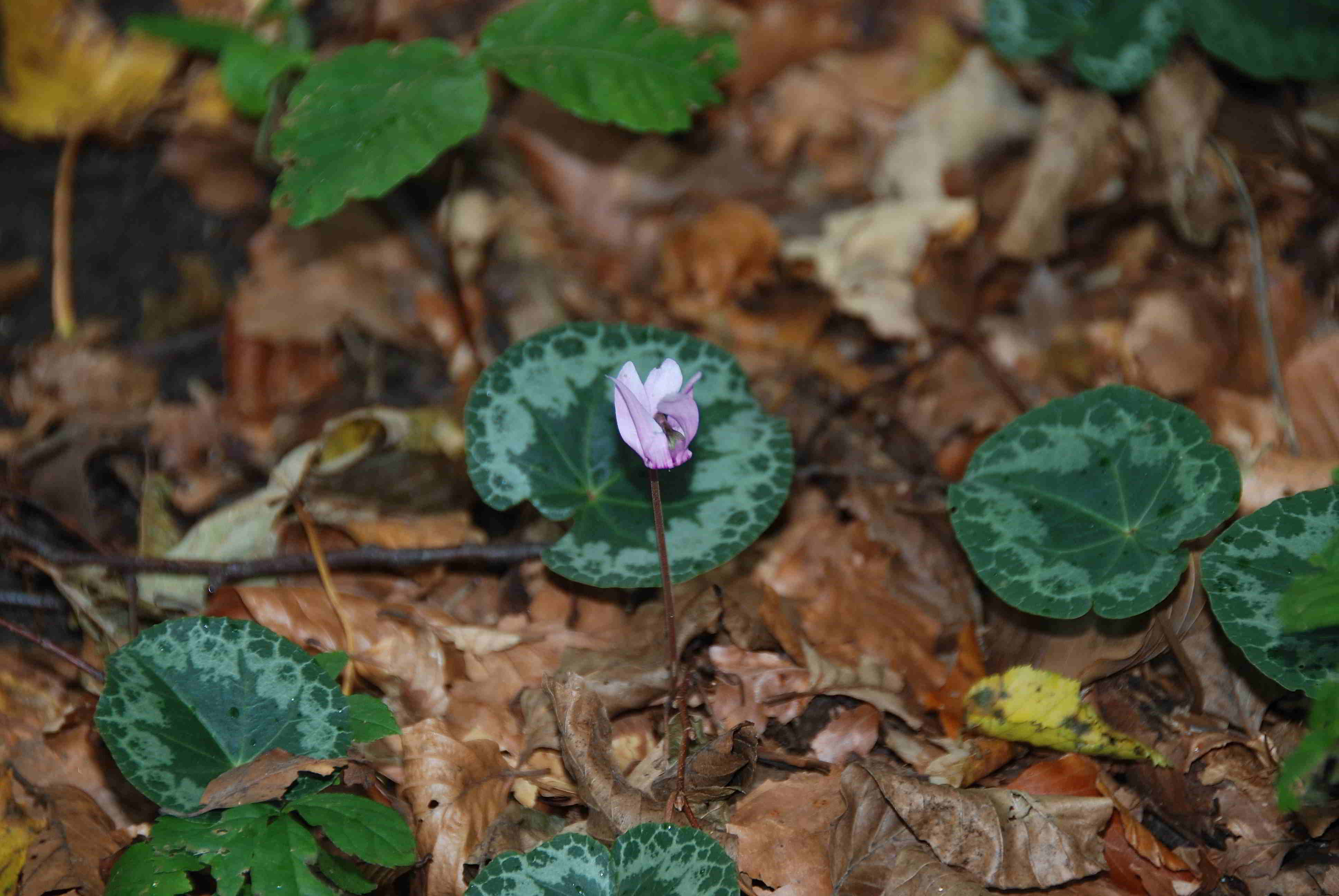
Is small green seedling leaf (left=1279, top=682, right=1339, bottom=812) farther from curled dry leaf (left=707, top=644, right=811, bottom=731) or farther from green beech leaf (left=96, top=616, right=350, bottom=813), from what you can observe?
green beech leaf (left=96, top=616, right=350, bottom=813)

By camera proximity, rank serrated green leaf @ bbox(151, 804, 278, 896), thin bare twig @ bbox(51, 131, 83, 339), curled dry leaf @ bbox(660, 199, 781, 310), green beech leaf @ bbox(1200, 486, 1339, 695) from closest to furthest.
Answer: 1. serrated green leaf @ bbox(151, 804, 278, 896)
2. green beech leaf @ bbox(1200, 486, 1339, 695)
3. thin bare twig @ bbox(51, 131, 83, 339)
4. curled dry leaf @ bbox(660, 199, 781, 310)

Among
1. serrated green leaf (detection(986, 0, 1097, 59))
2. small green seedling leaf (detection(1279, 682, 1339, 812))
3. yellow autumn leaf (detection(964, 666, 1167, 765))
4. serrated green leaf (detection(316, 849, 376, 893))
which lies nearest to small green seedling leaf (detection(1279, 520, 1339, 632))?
small green seedling leaf (detection(1279, 682, 1339, 812))

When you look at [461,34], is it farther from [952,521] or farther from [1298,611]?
[1298,611]

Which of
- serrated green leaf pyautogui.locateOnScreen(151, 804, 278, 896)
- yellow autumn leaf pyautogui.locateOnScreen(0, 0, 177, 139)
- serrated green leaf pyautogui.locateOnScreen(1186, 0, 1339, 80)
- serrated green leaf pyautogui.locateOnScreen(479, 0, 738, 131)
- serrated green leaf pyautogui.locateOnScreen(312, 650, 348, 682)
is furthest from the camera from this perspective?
yellow autumn leaf pyautogui.locateOnScreen(0, 0, 177, 139)

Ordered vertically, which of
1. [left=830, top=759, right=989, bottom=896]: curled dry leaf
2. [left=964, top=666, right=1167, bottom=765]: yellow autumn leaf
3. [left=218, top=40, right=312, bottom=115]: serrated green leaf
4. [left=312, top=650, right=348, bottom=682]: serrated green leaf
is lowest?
[left=830, top=759, right=989, bottom=896]: curled dry leaf

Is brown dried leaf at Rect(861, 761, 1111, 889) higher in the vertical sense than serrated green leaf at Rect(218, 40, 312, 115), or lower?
lower

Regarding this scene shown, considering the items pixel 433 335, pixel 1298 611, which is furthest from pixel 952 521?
pixel 433 335

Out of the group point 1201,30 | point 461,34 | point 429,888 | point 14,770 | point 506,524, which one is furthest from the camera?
point 461,34
